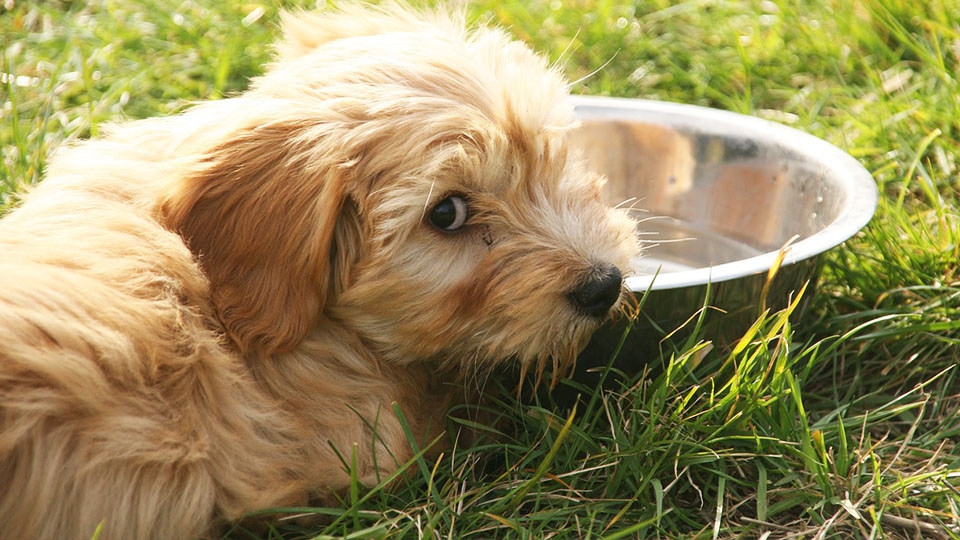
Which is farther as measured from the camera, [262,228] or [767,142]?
[767,142]

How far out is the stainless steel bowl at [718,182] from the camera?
3.29 m

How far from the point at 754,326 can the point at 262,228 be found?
1198 millimetres

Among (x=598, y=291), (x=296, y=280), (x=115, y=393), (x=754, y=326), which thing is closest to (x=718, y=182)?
(x=754, y=326)

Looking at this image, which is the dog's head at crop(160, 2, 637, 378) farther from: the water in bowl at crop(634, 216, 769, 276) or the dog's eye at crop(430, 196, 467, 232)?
the water in bowl at crop(634, 216, 769, 276)

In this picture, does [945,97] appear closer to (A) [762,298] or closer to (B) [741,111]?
(B) [741,111]

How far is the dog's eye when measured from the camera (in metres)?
2.43

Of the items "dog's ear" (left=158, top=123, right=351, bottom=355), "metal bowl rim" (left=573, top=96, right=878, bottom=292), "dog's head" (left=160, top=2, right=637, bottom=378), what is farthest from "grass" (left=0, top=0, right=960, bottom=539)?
"dog's ear" (left=158, top=123, right=351, bottom=355)

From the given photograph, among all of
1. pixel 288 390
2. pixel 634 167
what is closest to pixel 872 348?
pixel 634 167

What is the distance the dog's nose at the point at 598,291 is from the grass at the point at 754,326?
0.82ft

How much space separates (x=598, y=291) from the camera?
7.83ft

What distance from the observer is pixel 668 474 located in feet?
8.25

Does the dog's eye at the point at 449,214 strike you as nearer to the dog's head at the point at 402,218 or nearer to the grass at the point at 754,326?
the dog's head at the point at 402,218

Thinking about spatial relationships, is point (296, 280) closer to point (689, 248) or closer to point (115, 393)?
point (115, 393)

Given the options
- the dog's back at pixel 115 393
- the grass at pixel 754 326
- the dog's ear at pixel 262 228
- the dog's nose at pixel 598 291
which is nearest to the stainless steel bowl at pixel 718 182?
the grass at pixel 754 326
